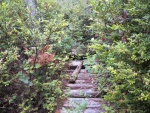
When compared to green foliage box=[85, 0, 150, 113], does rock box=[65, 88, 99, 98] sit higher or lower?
lower

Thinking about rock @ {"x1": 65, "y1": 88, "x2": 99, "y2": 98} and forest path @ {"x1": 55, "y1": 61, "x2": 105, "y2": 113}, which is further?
rock @ {"x1": 65, "y1": 88, "x2": 99, "y2": 98}

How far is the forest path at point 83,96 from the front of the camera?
3.29 metres

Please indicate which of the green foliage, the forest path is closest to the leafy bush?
the forest path

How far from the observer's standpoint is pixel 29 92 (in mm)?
3525

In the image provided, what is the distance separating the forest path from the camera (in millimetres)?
3292

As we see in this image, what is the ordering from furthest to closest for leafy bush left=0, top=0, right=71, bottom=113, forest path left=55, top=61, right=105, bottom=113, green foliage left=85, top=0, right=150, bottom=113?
leafy bush left=0, top=0, right=71, bottom=113
forest path left=55, top=61, right=105, bottom=113
green foliage left=85, top=0, right=150, bottom=113

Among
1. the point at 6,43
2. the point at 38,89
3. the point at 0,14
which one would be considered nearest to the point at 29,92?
the point at 38,89

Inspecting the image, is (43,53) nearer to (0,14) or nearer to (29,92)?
(29,92)

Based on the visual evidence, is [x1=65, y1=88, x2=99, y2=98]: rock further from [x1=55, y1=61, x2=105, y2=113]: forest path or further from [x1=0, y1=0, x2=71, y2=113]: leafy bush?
[x1=0, y1=0, x2=71, y2=113]: leafy bush

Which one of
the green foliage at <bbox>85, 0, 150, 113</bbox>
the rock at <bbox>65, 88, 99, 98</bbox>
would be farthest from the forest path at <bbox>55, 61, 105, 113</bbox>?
the green foliage at <bbox>85, 0, 150, 113</bbox>

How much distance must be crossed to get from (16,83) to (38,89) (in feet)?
1.26

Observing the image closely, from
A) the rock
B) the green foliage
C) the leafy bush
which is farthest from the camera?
the rock

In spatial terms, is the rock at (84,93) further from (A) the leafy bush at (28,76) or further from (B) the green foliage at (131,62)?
(B) the green foliage at (131,62)

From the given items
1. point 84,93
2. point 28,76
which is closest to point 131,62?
point 84,93
